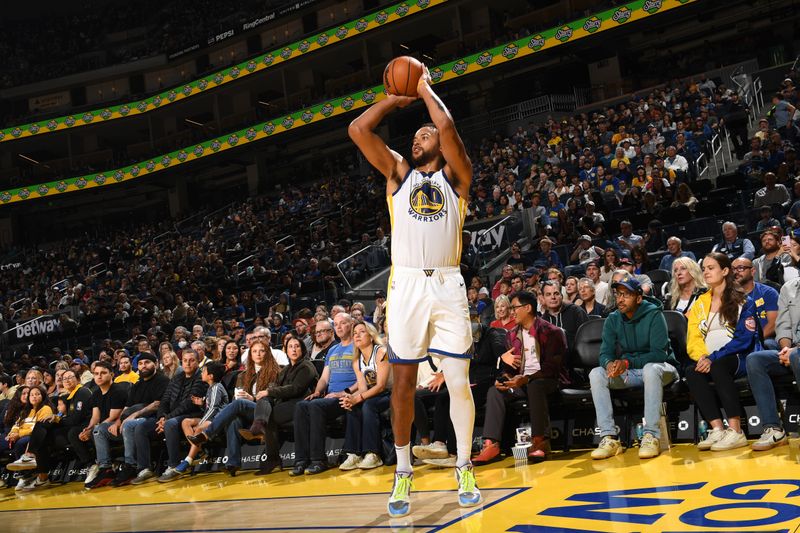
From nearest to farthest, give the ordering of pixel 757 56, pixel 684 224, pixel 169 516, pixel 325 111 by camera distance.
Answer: pixel 169 516 < pixel 684 224 < pixel 757 56 < pixel 325 111

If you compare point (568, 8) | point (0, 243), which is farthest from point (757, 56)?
point (0, 243)

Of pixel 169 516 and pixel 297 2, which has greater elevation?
pixel 297 2

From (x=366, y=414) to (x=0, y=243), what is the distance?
115 feet

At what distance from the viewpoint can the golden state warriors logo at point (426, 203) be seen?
423cm

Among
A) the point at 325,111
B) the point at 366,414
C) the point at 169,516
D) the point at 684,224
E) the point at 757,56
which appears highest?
the point at 325,111

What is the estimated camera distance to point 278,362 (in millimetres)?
8094

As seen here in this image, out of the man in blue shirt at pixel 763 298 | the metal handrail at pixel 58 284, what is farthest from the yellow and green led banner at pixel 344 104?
the man in blue shirt at pixel 763 298

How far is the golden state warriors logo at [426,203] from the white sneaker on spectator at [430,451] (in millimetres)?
2046

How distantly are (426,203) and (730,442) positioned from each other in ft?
8.74

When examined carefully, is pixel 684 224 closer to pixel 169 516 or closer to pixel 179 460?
pixel 179 460

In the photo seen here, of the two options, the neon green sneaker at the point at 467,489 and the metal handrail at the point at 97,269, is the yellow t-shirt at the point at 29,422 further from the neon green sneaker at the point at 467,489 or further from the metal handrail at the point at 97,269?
the metal handrail at the point at 97,269

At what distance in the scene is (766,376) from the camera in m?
5.02

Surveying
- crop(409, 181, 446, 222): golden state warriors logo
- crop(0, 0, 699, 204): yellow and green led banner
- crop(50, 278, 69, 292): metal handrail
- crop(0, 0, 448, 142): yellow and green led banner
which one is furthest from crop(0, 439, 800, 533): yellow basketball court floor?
crop(0, 0, 448, 142): yellow and green led banner

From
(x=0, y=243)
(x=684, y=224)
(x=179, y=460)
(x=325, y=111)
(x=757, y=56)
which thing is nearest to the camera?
(x=179, y=460)
